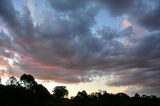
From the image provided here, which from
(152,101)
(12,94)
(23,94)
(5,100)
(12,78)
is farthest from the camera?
(12,78)

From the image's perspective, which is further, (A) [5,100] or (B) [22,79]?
(B) [22,79]

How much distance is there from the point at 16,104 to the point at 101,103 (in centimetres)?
3596

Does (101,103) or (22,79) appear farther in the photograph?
(22,79)

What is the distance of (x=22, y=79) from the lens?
184 meters

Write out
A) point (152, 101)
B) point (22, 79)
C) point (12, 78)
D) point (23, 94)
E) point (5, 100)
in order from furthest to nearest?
point (22, 79) → point (12, 78) → point (152, 101) → point (23, 94) → point (5, 100)

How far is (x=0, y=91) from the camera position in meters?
120

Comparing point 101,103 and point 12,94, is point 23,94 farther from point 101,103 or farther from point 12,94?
point 101,103

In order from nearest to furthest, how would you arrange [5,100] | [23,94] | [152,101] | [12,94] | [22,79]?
[5,100]
[12,94]
[23,94]
[152,101]
[22,79]

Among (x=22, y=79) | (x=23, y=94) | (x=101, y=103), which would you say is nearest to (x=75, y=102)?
(x=101, y=103)

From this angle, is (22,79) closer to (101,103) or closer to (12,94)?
(12,94)

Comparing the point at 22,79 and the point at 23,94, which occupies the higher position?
the point at 22,79

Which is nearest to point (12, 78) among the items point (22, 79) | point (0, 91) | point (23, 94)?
point (22, 79)

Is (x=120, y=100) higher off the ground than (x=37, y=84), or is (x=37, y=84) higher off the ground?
(x=37, y=84)

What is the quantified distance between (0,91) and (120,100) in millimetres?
54072
